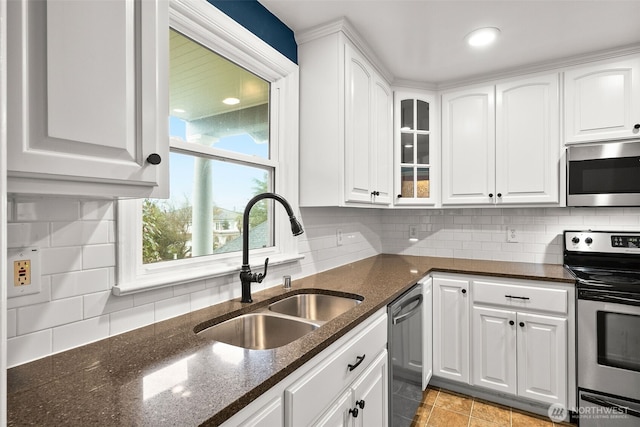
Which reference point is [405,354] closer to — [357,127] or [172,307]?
[172,307]

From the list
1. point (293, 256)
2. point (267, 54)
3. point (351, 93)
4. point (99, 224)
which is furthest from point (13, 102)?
point (351, 93)

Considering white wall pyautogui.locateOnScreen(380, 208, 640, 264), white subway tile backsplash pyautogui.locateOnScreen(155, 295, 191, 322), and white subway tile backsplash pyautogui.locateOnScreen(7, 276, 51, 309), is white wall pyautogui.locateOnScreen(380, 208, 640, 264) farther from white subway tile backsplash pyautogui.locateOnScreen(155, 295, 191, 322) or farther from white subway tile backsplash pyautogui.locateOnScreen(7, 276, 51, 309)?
white subway tile backsplash pyautogui.locateOnScreen(7, 276, 51, 309)

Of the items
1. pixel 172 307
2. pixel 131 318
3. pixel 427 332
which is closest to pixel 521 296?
pixel 427 332

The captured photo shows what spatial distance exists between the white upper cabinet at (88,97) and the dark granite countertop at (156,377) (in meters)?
0.47

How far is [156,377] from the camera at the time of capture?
2.85 ft

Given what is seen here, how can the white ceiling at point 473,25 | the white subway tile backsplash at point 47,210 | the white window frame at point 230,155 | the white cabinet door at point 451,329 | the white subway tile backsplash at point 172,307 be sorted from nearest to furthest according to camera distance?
the white subway tile backsplash at point 47,210, the white window frame at point 230,155, the white subway tile backsplash at point 172,307, the white ceiling at point 473,25, the white cabinet door at point 451,329

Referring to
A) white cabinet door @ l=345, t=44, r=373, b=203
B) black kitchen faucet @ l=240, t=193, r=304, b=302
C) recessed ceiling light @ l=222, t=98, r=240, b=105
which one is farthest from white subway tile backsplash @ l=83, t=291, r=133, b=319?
white cabinet door @ l=345, t=44, r=373, b=203

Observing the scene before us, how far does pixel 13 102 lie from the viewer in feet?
2.20

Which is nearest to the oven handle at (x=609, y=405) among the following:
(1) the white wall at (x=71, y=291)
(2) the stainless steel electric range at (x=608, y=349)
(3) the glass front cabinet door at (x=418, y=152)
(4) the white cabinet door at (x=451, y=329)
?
(2) the stainless steel electric range at (x=608, y=349)

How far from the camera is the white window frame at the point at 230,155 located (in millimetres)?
1207

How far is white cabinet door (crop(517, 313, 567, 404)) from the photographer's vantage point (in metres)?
2.08

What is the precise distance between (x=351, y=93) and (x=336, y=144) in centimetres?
35

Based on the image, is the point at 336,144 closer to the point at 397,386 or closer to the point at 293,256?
the point at 293,256

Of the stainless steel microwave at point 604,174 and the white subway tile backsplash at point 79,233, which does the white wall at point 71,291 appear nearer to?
the white subway tile backsplash at point 79,233
